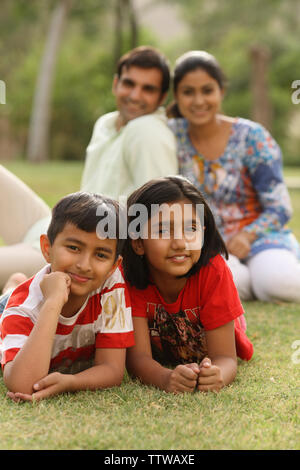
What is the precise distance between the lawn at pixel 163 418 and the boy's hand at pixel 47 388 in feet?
0.08

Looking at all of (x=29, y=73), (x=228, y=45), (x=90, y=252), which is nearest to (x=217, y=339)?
(x=90, y=252)

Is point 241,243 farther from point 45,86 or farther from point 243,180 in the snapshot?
point 45,86

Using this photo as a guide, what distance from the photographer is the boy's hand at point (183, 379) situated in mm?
1894

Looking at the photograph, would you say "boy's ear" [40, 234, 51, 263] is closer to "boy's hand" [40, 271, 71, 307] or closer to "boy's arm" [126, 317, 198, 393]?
"boy's hand" [40, 271, 71, 307]

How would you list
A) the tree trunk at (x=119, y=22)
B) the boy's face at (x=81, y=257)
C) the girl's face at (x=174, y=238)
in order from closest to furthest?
the boy's face at (x=81, y=257)
the girl's face at (x=174, y=238)
the tree trunk at (x=119, y=22)

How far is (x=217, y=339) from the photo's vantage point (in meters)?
2.10

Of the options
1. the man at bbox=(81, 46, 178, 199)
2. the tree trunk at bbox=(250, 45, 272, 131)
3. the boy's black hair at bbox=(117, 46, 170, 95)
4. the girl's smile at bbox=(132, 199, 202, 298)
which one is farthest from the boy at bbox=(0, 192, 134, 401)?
the tree trunk at bbox=(250, 45, 272, 131)

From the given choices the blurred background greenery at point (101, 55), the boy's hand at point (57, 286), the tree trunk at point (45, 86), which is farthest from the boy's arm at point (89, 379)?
the blurred background greenery at point (101, 55)

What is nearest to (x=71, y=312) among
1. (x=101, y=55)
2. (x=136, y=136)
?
(x=136, y=136)

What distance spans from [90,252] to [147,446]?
64cm

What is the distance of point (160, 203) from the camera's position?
2072mm

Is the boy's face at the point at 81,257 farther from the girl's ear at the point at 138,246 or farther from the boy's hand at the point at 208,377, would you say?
the boy's hand at the point at 208,377

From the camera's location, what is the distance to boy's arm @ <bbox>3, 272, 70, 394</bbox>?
1836mm
